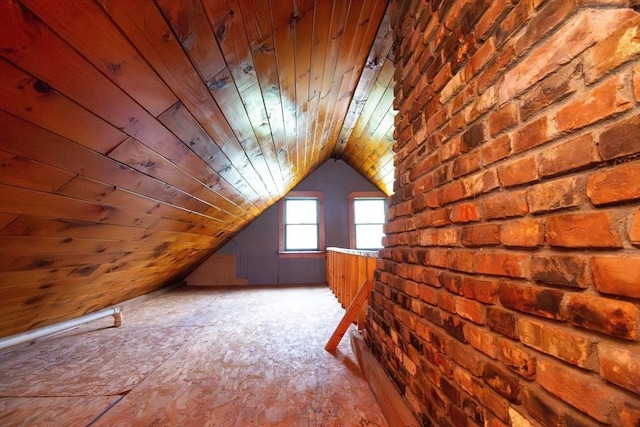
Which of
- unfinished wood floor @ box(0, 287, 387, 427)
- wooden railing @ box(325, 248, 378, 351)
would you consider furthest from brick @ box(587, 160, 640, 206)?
wooden railing @ box(325, 248, 378, 351)

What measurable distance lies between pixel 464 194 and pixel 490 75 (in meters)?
0.31

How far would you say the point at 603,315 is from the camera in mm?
434

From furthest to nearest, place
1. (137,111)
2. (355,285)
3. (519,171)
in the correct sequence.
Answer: (355,285), (137,111), (519,171)

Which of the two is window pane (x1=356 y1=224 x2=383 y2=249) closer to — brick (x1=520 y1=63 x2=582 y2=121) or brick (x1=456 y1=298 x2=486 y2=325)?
brick (x1=456 y1=298 x2=486 y2=325)

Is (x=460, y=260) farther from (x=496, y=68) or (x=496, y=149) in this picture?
(x=496, y=68)

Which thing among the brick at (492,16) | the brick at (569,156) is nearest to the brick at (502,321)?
Answer: the brick at (569,156)

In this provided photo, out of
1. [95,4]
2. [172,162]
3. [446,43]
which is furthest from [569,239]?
[172,162]

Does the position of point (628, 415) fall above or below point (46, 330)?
above

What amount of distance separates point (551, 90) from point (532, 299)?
1.36 ft

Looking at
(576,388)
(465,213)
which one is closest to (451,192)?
(465,213)

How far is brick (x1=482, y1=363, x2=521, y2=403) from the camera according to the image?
0.60m

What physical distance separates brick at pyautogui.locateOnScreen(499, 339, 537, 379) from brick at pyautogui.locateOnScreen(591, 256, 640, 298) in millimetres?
219

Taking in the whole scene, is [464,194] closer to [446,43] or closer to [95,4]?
[446,43]

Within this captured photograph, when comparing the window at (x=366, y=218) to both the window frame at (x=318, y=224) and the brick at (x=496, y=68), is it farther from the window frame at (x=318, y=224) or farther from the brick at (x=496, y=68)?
the brick at (x=496, y=68)
